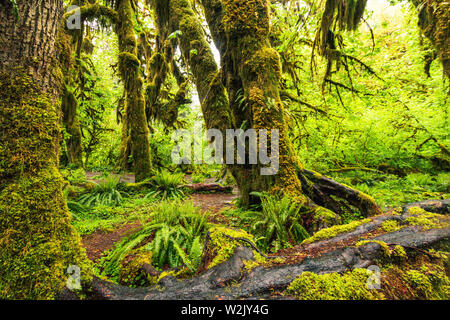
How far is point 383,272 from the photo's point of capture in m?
1.37

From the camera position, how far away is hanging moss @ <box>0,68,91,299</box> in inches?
53.6

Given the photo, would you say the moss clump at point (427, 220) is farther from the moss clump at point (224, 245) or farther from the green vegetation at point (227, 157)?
the moss clump at point (224, 245)

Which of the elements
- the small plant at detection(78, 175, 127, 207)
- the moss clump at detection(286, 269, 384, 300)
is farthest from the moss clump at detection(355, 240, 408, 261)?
the small plant at detection(78, 175, 127, 207)

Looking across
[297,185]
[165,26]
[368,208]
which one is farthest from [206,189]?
[165,26]

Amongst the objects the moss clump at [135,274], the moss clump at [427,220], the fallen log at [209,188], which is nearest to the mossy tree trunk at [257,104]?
the moss clump at [427,220]

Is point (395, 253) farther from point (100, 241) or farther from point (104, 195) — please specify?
point (104, 195)

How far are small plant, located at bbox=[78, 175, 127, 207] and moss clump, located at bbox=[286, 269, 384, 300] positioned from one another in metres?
5.31

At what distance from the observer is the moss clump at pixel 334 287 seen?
118 centimetres

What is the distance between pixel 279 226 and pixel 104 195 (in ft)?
16.7

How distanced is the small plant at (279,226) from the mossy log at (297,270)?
0.87 metres

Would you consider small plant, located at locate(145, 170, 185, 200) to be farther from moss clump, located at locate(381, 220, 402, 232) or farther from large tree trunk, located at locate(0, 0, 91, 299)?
moss clump, located at locate(381, 220, 402, 232)

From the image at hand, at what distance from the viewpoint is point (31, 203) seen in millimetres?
1542
